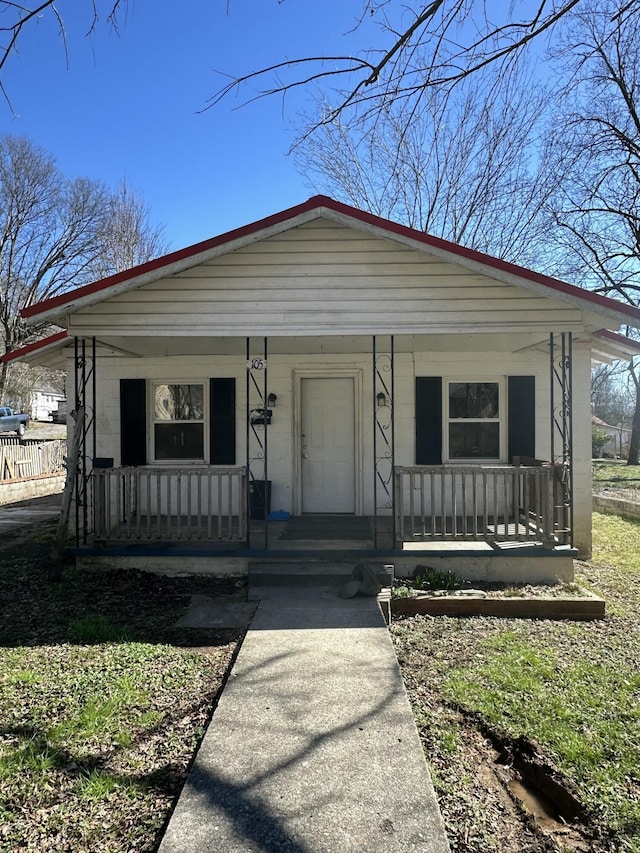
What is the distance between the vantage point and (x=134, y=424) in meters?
8.27

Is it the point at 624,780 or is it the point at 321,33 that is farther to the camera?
the point at 321,33

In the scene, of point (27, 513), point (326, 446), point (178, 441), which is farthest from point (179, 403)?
point (27, 513)

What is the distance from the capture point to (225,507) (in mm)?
8375

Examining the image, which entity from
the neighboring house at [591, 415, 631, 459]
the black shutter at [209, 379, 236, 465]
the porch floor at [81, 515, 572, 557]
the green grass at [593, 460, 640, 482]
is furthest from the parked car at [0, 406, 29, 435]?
the neighboring house at [591, 415, 631, 459]

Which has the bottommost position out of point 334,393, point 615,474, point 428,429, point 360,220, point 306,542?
point 615,474

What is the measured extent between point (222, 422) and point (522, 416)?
4488mm

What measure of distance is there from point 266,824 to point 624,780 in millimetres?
1865

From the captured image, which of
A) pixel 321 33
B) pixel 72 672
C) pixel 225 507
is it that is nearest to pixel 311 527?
pixel 225 507

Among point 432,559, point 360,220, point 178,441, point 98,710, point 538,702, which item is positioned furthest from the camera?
point 178,441

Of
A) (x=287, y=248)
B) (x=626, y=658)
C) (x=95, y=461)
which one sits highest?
(x=287, y=248)

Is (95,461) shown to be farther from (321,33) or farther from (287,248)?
(321,33)

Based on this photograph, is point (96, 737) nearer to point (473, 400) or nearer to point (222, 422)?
point (222, 422)

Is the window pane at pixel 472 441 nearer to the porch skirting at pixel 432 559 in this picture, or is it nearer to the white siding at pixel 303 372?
the white siding at pixel 303 372

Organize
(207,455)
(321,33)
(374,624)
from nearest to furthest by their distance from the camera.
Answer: (321,33) < (374,624) < (207,455)
